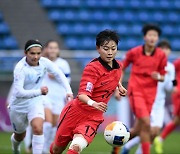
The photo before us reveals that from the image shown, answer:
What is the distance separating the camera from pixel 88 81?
7.04 meters

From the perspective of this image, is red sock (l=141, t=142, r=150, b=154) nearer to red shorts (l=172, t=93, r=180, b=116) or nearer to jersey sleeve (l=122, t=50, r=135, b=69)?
jersey sleeve (l=122, t=50, r=135, b=69)

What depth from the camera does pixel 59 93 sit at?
10.7 meters

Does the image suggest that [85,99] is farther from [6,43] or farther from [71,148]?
[6,43]

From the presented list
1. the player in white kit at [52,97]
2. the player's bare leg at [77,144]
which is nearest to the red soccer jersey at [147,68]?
the player in white kit at [52,97]

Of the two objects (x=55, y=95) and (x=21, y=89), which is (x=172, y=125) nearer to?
(x=55, y=95)

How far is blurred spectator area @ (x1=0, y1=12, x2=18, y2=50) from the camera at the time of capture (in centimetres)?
1928

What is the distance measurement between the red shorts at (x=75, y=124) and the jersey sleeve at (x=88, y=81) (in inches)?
15.2

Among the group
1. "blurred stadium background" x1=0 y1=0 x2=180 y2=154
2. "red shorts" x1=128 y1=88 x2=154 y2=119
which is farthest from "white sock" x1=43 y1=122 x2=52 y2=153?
"blurred stadium background" x1=0 y1=0 x2=180 y2=154

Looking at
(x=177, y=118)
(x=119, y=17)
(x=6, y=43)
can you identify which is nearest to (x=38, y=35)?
(x=6, y=43)

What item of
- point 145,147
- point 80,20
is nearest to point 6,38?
point 80,20

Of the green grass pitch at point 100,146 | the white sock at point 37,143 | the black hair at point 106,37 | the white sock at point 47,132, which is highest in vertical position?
the black hair at point 106,37

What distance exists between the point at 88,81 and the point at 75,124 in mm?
618

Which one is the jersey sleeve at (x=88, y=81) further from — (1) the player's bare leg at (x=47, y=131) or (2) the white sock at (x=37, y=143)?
(1) the player's bare leg at (x=47, y=131)

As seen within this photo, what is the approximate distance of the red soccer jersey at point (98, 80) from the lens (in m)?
7.04
